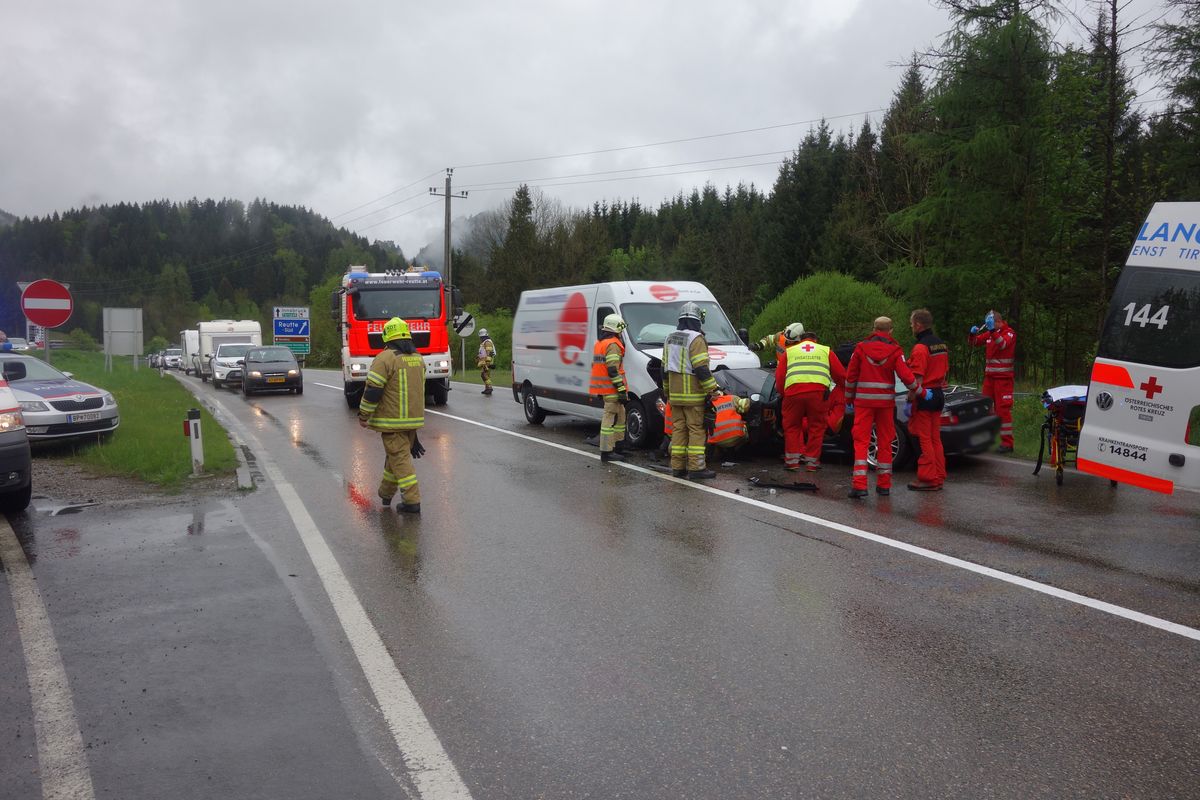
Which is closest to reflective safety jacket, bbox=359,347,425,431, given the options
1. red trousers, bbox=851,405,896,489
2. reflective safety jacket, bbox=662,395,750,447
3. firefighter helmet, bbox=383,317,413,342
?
firefighter helmet, bbox=383,317,413,342

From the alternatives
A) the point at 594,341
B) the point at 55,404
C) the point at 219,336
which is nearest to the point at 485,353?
the point at 594,341

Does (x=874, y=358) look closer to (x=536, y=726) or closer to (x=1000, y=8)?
(x=536, y=726)

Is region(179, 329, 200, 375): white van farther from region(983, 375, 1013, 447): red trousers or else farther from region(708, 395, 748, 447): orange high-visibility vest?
region(983, 375, 1013, 447): red trousers

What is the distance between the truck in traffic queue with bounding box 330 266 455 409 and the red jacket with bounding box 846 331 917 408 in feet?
41.9

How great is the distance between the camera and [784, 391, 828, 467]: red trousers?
10172 millimetres

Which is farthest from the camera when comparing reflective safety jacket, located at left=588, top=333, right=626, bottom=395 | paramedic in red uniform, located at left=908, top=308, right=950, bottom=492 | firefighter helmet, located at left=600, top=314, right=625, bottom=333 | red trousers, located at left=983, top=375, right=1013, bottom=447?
red trousers, located at left=983, top=375, right=1013, bottom=447

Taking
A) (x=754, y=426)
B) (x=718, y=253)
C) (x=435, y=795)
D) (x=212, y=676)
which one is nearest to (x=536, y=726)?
(x=435, y=795)

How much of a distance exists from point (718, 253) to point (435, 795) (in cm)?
5796

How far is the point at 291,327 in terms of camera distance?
56.2m

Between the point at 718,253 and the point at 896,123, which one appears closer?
the point at 896,123

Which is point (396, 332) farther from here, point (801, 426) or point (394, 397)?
point (801, 426)

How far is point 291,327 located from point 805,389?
51.2 m

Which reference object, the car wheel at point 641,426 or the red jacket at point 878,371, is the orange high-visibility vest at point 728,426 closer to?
the car wheel at point 641,426

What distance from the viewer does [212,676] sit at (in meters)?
4.34
